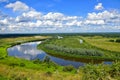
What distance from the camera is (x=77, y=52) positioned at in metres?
79.4

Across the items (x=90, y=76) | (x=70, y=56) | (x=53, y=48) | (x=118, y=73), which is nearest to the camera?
(x=90, y=76)

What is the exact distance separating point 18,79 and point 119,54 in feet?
217

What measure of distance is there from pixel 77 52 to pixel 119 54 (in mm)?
14831

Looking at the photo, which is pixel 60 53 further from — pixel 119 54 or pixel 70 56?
pixel 119 54

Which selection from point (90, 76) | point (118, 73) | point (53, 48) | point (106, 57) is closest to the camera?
point (90, 76)

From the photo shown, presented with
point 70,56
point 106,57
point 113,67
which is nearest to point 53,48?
point 70,56

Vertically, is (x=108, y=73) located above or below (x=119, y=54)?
above

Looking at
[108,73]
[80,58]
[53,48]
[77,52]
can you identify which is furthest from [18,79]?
[53,48]

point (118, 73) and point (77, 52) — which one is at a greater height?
point (118, 73)

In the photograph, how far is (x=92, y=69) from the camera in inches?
699

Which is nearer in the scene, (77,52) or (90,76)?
(90,76)

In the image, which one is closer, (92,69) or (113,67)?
(92,69)

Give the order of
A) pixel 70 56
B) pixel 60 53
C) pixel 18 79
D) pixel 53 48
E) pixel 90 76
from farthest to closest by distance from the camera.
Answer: pixel 53 48 → pixel 60 53 → pixel 70 56 → pixel 90 76 → pixel 18 79

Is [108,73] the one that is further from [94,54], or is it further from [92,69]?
[94,54]
